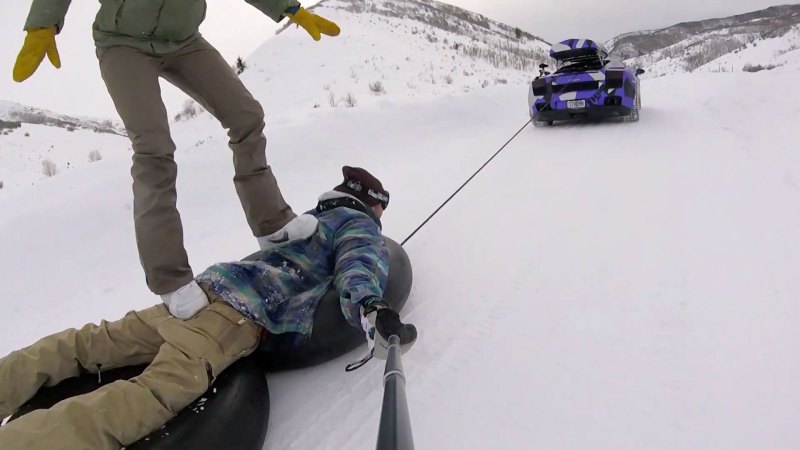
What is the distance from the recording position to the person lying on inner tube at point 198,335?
4.46 ft

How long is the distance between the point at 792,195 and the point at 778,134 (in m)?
1.88

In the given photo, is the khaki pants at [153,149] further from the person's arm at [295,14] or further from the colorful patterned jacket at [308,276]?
the person's arm at [295,14]

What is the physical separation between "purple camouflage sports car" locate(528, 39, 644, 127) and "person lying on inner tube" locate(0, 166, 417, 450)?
16.0 feet

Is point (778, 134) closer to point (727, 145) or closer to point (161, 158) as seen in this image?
point (727, 145)

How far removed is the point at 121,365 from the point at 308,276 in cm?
77

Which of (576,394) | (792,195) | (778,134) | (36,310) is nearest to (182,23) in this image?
(576,394)

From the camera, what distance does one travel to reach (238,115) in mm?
2283

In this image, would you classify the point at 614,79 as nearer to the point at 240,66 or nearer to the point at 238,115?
the point at 238,115

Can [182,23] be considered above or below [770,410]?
above

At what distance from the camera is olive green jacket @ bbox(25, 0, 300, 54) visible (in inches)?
69.8

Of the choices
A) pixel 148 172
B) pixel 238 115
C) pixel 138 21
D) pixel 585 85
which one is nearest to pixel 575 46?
pixel 585 85

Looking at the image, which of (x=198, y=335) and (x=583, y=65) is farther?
(x=583, y=65)

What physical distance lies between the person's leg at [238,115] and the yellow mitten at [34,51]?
417 mm

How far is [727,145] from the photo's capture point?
4.49 metres
